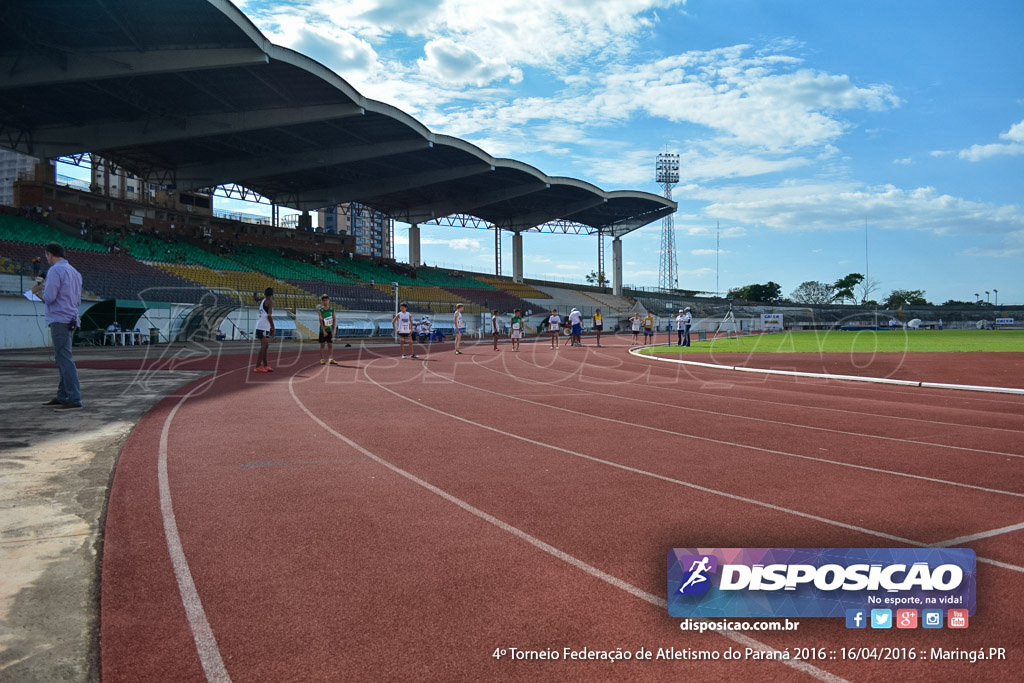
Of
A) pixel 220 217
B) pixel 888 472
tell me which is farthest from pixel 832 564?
pixel 220 217

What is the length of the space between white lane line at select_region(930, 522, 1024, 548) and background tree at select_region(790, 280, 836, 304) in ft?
422

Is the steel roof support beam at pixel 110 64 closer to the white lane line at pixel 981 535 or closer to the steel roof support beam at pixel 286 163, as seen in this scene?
the steel roof support beam at pixel 286 163

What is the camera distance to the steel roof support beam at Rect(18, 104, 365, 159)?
35281 millimetres

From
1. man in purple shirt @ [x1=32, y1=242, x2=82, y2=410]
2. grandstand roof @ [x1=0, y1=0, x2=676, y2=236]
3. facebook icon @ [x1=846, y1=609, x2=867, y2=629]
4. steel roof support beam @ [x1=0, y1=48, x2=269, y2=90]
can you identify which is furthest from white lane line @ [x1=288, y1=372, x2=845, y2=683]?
steel roof support beam @ [x1=0, y1=48, x2=269, y2=90]

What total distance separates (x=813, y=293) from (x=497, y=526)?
13406cm

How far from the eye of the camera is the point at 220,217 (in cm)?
5119

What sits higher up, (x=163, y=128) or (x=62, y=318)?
(x=163, y=128)

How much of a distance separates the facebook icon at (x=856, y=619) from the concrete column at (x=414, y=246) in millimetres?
60965

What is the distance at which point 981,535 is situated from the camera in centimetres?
418

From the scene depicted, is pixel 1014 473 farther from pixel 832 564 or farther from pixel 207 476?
pixel 207 476

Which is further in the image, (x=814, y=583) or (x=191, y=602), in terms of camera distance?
(x=191, y=602)

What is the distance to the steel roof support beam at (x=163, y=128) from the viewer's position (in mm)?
35281

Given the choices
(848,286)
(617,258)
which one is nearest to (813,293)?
(848,286)

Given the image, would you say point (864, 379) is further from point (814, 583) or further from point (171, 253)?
point (171, 253)
